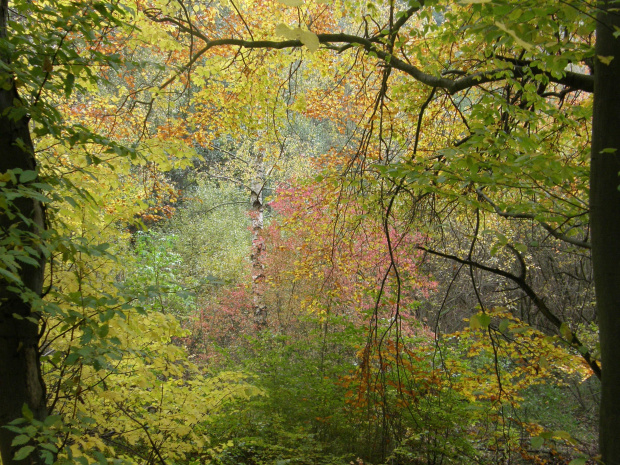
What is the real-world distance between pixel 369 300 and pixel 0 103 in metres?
7.48

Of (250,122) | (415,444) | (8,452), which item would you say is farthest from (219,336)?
(8,452)

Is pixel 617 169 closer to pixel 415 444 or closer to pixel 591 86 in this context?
pixel 591 86

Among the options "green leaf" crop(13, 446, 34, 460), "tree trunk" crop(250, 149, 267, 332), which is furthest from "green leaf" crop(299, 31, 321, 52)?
"tree trunk" crop(250, 149, 267, 332)

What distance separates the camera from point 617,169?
5.38ft

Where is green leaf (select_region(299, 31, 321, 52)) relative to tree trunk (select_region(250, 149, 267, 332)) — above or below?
below

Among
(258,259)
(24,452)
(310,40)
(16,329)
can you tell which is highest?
(258,259)

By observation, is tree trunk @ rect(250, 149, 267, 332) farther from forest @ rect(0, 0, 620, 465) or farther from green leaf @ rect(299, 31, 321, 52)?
green leaf @ rect(299, 31, 321, 52)

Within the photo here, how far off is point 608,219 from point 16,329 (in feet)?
7.93

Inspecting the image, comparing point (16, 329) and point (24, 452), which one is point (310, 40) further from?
point (16, 329)

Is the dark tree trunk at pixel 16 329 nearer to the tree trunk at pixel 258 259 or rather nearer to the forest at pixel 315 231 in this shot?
the forest at pixel 315 231

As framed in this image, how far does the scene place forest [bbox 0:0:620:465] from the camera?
1.76 m

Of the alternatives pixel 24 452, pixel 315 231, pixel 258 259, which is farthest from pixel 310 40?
pixel 258 259

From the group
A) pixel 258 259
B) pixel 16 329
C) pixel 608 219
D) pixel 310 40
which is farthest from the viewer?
pixel 258 259

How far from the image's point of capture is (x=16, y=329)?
1892 millimetres
